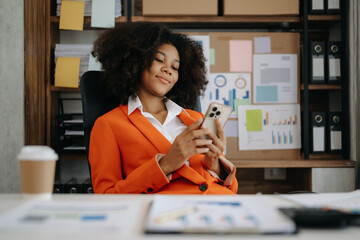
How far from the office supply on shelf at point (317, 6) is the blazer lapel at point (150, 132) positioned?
1.37 metres

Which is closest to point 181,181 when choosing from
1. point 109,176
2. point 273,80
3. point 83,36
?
point 109,176

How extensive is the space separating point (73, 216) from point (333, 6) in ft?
6.39

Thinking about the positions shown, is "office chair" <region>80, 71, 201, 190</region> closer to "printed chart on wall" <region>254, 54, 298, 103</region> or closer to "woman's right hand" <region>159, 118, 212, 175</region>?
"woman's right hand" <region>159, 118, 212, 175</region>

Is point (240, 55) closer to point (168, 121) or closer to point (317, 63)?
point (317, 63)

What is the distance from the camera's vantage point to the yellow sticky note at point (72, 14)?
184 cm

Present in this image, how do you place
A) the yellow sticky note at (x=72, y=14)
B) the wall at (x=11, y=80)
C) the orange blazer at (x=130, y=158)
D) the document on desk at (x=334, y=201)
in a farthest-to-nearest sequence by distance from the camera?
the yellow sticky note at (x=72, y=14)
the wall at (x=11, y=80)
the orange blazer at (x=130, y=158)
the document on desk at (x=334, y=201)

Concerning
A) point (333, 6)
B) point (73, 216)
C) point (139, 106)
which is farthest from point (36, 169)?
point (333, 6)

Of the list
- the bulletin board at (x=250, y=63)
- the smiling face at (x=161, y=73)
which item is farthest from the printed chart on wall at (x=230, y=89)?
the smiling face at (x=161, y=73)

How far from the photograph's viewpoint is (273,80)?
1.93 metres

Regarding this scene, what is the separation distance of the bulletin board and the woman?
44 centimetres

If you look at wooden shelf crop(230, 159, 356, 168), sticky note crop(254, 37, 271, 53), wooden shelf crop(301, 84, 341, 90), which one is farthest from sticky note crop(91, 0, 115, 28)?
wooden shelf crop(301, 84, 341, 90)

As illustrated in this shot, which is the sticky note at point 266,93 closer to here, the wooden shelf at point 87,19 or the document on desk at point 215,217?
the wooden shelf at point 87,19

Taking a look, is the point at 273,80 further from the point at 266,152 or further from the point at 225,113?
the point at 225,113

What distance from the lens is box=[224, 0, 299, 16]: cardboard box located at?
185cm
